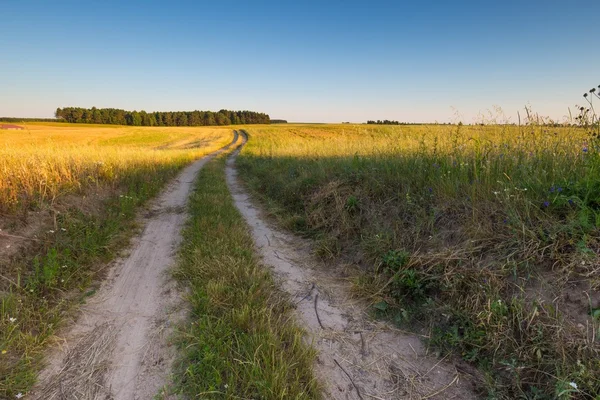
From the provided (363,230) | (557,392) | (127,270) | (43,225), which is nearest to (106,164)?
(43,225)

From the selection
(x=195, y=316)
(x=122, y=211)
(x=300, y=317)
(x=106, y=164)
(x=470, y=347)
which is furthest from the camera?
(x=106, y=164)

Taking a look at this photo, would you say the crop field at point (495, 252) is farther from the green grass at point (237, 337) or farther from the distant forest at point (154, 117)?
the distant forest at point (154, 117)

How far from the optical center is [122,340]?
111 inches

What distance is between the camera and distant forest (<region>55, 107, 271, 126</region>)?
8844 cm

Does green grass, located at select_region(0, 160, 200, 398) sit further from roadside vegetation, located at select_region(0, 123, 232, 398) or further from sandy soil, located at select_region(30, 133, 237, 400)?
sandy soil, located at select_region(30, 133, 237, 400)

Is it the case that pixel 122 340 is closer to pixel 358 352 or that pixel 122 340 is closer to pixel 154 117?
pixel 358 352

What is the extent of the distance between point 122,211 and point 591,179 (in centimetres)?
801

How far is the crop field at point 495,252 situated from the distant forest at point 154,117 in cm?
9994

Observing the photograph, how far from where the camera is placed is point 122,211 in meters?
6.45

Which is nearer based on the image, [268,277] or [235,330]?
[235,330]

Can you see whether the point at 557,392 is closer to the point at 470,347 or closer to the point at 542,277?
the point at 470,347

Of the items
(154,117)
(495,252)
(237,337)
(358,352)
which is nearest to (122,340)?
(237,337)

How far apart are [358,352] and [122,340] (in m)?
2.35

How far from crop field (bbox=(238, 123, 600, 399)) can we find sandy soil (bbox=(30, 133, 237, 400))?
7.92 ft
